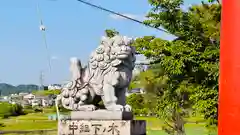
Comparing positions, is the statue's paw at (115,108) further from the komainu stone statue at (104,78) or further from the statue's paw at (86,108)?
the statue's paw at (86,108)

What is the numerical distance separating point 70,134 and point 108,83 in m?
0.92

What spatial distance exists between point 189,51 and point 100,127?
15.7ft

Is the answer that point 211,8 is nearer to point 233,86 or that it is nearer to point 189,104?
point 189,104

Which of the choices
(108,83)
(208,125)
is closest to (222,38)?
(108,83)

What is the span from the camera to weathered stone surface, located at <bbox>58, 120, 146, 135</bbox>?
5.99 m

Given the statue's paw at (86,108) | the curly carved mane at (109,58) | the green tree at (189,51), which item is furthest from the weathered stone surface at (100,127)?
the green tree at (189,51)

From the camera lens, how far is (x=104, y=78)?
20.7ft

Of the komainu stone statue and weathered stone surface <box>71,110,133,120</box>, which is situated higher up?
the komainu stone statue

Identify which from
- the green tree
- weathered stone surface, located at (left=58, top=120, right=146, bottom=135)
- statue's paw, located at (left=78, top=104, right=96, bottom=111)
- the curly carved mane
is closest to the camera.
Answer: weathered stone surface, located at (left=58, top=120, right=146, bottom=135)

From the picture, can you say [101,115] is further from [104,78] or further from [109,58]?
[109,58]

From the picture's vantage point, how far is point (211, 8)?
10812mm

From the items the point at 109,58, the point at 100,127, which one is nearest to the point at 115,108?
the point at 100,127

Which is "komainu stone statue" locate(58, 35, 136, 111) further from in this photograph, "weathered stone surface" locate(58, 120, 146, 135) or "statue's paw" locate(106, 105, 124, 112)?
"weathered stone surface" locate(58, 120, 146, 135)

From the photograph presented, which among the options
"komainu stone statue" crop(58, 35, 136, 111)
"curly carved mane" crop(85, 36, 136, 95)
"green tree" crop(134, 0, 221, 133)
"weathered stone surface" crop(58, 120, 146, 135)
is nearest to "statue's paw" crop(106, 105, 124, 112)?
"komainu stone statue" crop(58, 35, 136, 111)
